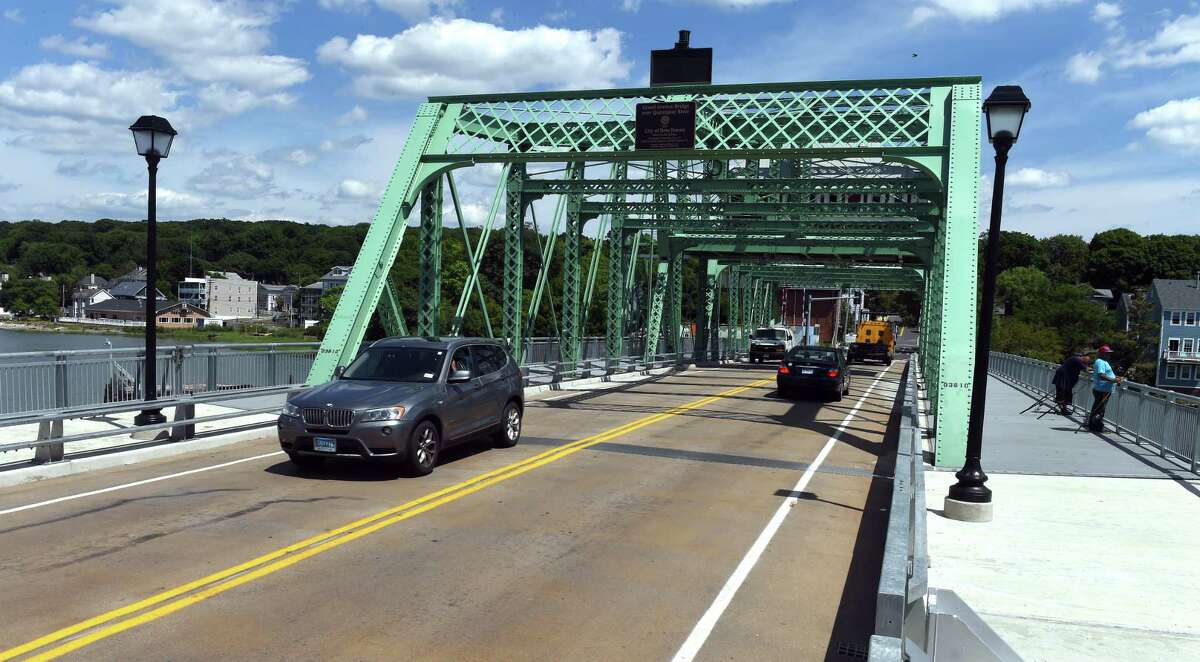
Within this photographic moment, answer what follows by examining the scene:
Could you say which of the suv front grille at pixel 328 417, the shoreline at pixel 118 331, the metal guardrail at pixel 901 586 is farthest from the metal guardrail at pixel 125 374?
the shoreline at pixel 118 331

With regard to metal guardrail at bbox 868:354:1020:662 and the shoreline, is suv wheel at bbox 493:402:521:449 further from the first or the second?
the shoreline

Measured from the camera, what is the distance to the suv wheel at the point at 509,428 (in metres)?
13.9

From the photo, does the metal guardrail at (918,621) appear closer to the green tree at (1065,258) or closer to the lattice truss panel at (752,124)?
the lattice truss panel at (752,124)

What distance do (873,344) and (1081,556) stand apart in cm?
4929

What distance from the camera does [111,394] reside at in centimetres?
1473

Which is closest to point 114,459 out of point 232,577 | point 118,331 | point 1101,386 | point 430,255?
point 232,577

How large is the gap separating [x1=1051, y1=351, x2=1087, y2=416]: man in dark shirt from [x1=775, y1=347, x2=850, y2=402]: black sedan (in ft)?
19.6

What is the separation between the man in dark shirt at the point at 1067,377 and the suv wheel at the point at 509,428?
12.9 meters

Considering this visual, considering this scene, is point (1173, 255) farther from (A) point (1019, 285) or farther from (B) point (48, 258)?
(B) point (48, 258)

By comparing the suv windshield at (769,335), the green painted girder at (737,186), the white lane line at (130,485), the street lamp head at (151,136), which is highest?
the green painted girder at (737,186)

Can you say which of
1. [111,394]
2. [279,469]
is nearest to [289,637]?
[279,469]

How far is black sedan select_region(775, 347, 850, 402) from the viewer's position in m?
25.6

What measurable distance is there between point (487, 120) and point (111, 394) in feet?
32.0

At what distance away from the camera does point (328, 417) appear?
10.9m
